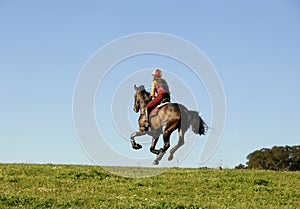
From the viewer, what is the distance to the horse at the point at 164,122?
1153 cm

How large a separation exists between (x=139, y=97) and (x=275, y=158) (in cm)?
4214

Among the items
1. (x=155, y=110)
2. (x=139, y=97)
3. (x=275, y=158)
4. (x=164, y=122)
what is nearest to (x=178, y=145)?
(x=164, y=122)

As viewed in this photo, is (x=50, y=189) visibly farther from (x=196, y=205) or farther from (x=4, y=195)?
(x=196, y=205)

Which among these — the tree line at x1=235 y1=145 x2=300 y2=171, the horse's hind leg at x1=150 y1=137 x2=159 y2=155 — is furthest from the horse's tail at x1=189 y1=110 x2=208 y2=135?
the tree line at x1=235 y1=145 x2=300 y2=171

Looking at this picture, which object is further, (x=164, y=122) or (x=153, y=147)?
(x=164, y=122)

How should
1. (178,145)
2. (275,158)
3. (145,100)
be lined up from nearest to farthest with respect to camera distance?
(178,145), (145,100), (275,158)

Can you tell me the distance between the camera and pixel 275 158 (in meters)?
53.0

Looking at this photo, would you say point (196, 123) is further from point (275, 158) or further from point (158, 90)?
point (275, 158)

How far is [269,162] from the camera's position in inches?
2089

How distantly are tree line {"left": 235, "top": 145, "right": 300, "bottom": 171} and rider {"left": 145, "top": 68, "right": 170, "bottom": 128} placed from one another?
40.6m

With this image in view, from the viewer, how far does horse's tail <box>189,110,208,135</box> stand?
41.9 feet

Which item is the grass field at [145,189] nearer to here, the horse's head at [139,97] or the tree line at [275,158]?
the horse's head at [139,97]

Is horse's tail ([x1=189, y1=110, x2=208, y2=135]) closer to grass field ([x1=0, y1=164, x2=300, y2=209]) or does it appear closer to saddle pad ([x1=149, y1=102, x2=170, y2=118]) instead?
saddle pad ([x1=149, y1=102, x2=170, y2=118])

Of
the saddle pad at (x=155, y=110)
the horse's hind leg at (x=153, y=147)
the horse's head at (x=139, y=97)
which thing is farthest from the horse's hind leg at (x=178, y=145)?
the horse's head at (x=139, y=97)
